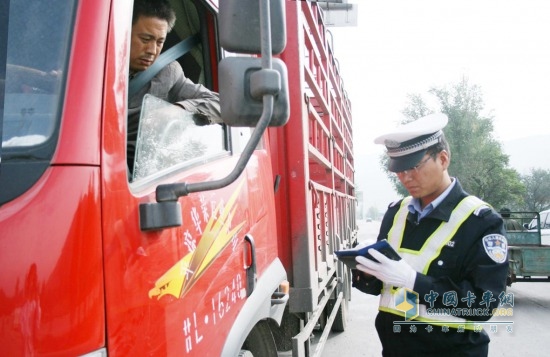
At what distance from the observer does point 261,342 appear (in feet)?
7.62

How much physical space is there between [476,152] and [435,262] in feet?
105

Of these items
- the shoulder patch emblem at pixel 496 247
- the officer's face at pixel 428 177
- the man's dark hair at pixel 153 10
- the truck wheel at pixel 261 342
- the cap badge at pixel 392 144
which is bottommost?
the truck wheel at pixel 261 342

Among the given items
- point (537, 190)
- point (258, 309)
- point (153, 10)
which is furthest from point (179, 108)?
point (537, 190)

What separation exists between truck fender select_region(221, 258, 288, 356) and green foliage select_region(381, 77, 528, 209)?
2933cm

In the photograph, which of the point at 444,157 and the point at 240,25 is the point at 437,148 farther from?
the point at 240,25

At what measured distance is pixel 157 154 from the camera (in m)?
1.47

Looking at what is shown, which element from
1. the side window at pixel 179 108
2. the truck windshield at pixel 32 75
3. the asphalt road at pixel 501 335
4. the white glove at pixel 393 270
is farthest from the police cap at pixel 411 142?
the asphalt road at pixel 501 335

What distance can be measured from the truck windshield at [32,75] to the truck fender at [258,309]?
3.15 ft

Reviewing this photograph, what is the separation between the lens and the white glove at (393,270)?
1.96m

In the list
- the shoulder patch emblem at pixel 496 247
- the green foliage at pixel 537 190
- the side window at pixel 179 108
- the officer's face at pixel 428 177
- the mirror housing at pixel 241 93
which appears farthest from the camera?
the green foliage at pixel 537 190

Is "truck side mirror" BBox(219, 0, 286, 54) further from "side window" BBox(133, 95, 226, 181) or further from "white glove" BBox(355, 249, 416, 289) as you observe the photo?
"white glove" BBox(355, 249, 416, 289)

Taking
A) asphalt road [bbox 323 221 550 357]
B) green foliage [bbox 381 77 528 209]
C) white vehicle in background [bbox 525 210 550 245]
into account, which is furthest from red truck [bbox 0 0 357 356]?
green foliage [bbox 381 77 528 209]

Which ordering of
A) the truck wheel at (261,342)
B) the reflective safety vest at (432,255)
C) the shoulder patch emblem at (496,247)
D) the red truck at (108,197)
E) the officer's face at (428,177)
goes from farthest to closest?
the truck wheel at (261,342), the officer's face at (428,177), the reflective safety vest at (432,255), the shoulder patch emblem at (496,247), the red truck at (108,197)

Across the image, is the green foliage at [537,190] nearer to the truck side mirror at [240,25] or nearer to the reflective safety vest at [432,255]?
the reflective safety vest at [432,255]
